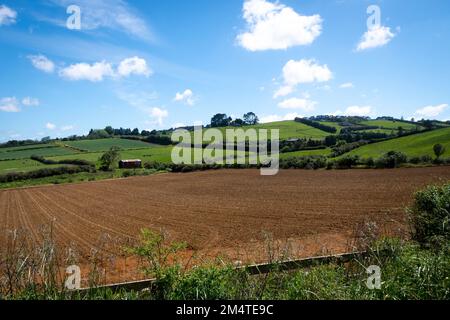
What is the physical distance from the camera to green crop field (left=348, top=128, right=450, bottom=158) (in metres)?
51.6

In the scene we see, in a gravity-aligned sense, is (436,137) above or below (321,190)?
above

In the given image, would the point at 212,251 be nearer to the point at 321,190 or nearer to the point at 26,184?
the point at 321,190

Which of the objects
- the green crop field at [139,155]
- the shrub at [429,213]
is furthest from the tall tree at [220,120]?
the shrub at [429,213]

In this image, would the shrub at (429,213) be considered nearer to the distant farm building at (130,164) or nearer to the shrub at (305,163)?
the shrub at (305,163)

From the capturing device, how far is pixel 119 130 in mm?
152500

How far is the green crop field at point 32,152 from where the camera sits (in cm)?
8826

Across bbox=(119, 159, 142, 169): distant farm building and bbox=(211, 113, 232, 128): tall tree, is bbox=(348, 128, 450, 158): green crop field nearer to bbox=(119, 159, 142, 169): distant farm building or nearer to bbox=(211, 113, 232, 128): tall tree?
bbox=(119, 159, 142, 169): distant farm building

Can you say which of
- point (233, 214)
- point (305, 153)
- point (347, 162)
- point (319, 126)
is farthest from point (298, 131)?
point (233, 214)

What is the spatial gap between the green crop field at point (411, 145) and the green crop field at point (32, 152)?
75796mm

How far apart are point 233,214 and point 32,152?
90.9 m

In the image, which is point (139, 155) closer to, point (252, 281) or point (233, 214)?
point (233, 214)

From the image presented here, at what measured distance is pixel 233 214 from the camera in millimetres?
22125
